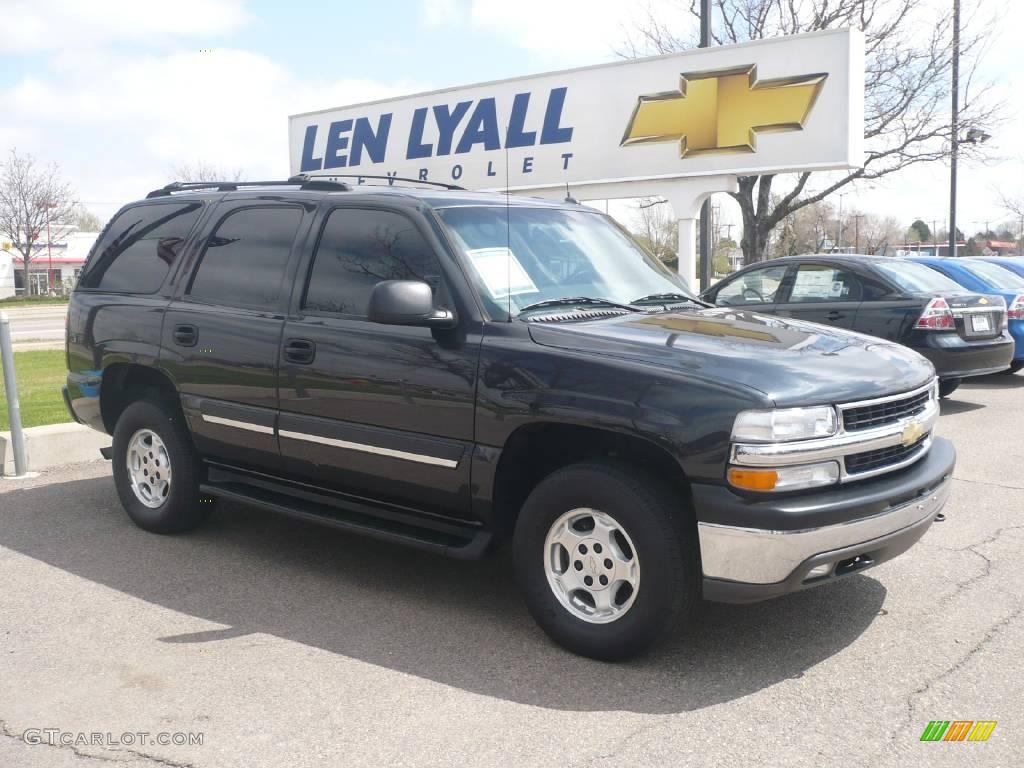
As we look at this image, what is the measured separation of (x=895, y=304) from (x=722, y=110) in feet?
17.8

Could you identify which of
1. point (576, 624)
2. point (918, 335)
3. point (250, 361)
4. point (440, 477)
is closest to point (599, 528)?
point (576, 624)

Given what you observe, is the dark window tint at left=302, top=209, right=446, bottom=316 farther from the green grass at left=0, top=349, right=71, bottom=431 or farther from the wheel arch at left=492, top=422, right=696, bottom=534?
the green grass at left=0, top=349, right=71, bottom=431

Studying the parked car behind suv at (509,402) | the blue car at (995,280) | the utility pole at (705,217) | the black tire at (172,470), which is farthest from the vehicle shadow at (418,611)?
the utility pole at (705,217)

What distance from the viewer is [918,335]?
957 cm

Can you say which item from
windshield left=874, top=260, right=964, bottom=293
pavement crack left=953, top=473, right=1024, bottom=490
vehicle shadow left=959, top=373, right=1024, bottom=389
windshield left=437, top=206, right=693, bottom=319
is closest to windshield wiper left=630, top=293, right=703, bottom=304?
windshield left=437, top=206, right=693, bottom=319

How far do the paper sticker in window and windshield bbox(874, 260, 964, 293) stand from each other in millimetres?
6513

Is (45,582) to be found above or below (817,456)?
below

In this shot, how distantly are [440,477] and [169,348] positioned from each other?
80.8 inches

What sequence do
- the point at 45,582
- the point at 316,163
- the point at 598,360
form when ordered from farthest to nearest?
the point at 316,163, the point at 45,582, the point at 598,360

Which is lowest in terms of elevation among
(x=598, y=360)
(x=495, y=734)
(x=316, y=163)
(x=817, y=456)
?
(x=495, y=734)

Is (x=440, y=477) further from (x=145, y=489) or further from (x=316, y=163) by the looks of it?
(x=316, y=163)

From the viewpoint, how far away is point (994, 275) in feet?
42.4

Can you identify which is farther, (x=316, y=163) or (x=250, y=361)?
(x=316, y=163)

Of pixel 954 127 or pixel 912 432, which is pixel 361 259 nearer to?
pixel 912 432
